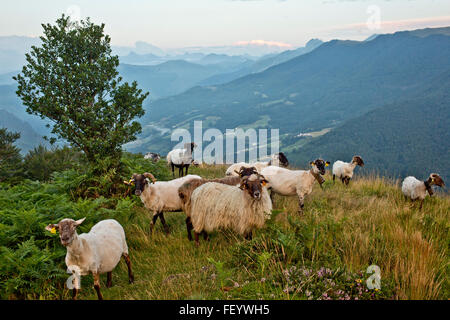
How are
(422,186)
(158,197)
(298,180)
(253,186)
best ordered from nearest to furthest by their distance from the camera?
(253,186) < (158,197) < (298,180) < (422,186)

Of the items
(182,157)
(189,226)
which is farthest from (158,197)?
(182,157)

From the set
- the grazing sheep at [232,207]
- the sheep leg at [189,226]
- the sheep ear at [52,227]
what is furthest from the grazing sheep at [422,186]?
the sheep ear at [52,227]

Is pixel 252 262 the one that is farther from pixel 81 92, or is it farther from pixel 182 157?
pixel 182 157

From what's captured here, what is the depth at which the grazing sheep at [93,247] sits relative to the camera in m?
4.48

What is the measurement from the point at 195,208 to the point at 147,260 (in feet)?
5.29

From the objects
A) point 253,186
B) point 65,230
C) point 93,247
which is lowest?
point 93,247

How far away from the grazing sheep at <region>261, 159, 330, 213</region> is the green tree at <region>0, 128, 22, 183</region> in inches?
503

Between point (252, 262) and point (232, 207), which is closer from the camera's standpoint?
point (252, 262)

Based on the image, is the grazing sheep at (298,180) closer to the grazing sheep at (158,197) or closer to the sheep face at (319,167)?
the sheep face at (319,167)

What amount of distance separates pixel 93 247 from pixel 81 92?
7990 millimetres

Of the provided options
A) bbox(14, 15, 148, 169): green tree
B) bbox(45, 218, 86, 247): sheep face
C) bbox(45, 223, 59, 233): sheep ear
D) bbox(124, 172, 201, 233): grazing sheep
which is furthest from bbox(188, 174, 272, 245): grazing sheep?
bbox(14, 15, 148, 169): green tree

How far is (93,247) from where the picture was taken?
495 centimetres

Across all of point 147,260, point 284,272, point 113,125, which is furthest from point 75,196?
point 284,272
